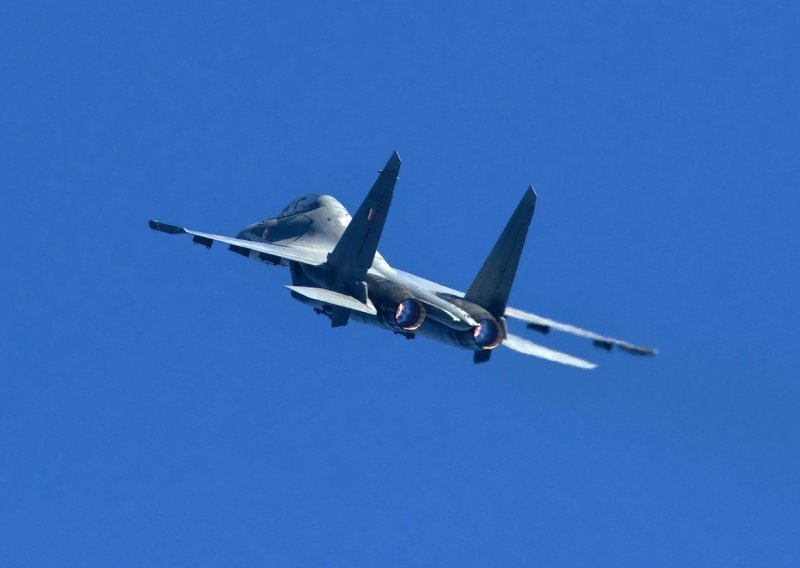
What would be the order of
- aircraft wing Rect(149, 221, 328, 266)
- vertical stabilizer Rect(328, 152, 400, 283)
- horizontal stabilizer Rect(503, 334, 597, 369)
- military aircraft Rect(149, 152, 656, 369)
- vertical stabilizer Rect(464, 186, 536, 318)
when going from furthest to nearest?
aircraft wing Rect(149, 221, 328, 266) → vertical stabilizer Rect(328, 152, 400, 283) → vertical stabilizer Rect(464, 186, 536, 318) → military aircraft Rect(149, 152, 656, 369) → horizontal stabilizer Rect(503, 334, 597, 369)

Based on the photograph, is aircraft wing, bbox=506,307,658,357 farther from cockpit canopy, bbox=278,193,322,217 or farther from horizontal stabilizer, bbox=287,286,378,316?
cockpit canopy, bbox=278,193,322,217

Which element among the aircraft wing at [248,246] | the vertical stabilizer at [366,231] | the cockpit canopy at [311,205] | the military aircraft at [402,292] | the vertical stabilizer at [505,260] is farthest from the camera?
the cockpit canopy at [311,205]

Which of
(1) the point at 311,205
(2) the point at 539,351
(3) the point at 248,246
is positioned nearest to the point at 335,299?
(3) the point at 248,246

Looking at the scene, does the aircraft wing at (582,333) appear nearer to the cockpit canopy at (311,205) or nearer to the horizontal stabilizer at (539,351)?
the horizontal stabilizer at (539,351)

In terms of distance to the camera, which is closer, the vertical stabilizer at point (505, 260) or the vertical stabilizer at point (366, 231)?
the vertical stabilizer at point (505, 260)

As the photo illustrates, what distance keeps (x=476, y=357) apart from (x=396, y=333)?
1.75m

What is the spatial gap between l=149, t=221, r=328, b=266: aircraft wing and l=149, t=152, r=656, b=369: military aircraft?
0.02 meters

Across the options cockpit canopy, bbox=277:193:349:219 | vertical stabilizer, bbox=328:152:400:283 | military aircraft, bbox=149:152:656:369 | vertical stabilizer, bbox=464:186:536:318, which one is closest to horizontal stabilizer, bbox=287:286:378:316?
military aircraft, bbox=149:152:656:369

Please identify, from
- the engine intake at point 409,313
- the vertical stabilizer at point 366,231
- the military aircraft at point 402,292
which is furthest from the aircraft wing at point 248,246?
the engine intake at point 409,313

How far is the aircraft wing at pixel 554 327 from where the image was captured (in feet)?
132

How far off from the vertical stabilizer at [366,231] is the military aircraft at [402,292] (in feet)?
0.06

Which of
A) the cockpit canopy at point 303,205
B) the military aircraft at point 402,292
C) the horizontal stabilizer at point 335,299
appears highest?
the cockpit canopy at point 303,205

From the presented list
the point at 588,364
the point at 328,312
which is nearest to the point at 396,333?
the point at 328,312

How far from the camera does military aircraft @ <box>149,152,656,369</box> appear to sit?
4012 centimetres
